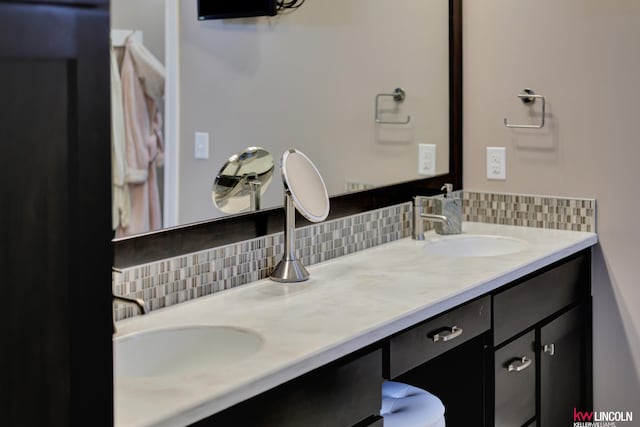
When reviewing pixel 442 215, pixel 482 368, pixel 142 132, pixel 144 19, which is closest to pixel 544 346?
pixel 482 368

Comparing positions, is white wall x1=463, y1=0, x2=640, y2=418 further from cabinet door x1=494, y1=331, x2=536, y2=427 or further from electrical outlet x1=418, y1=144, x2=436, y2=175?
cabinet door x1=494, y1=331, x2=536, y2=427

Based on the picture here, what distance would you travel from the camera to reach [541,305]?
241 cm

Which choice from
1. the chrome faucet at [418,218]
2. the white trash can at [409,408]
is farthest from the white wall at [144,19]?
the chrome faucet at [418,218]

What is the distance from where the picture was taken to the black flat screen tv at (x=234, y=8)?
6.32 ft

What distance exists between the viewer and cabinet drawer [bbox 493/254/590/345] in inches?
86.3

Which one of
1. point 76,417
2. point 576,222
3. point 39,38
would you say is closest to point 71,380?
point 76,417

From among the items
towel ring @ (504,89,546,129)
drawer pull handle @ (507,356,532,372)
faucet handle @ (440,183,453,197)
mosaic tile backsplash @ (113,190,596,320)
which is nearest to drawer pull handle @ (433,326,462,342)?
drawer pull handle @ (507,356,532,372)

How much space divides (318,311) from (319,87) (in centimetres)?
83

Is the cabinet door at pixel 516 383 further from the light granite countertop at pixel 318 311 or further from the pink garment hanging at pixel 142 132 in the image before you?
the pink garment hanging at pixel 142 132

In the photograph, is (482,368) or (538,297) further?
(538,297)

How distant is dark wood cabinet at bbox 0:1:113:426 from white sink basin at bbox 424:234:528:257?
6.21 ft

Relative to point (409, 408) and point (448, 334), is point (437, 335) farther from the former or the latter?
point (409, 408)

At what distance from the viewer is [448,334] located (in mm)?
1942

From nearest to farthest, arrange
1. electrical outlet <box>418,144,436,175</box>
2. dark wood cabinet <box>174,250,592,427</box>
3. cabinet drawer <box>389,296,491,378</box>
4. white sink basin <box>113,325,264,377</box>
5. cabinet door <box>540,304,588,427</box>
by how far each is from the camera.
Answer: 1. dark wood cabinet <box>174,250,592,427</box>
2. white sink basin <box>113,325,264,377</box>
3. cabinet drawer <box>389,296,491,378</box>
4. cabinet door <box>540,304,588,427</box>
5. electrical outlet <box>418,144,436,175</box>
